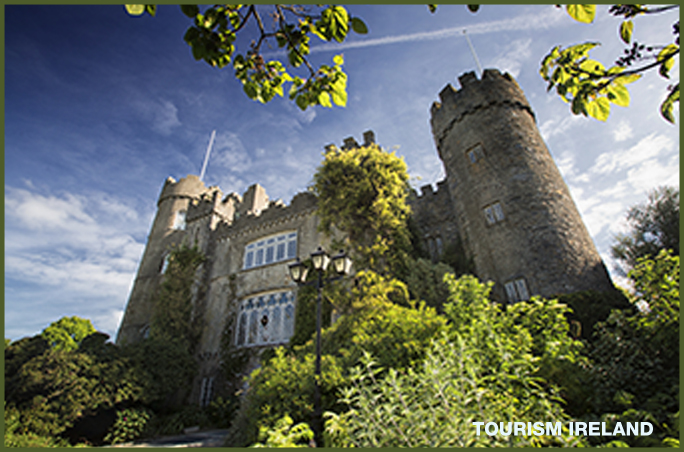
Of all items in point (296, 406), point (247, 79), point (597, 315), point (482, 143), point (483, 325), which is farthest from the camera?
point (482, 143)

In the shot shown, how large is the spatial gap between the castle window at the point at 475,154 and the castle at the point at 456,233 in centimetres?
5

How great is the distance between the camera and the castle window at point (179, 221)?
22.8 meters

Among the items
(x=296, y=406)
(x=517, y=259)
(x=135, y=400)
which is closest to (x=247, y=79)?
(x=296, y=406)

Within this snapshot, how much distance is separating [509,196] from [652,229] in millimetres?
10506

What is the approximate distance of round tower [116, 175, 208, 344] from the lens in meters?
19.4

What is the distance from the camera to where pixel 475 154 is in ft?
49.0

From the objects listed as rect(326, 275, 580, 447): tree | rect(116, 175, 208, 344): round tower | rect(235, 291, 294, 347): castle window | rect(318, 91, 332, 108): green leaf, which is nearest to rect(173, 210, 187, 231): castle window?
rect(116, 175, 208, 344): round tower

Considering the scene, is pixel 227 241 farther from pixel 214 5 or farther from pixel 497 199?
pixel 214 5

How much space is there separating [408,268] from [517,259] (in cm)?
410

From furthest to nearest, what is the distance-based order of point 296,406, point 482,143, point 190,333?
point 190,333 < point 482,143 < point 296,406

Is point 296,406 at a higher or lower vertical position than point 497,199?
lower

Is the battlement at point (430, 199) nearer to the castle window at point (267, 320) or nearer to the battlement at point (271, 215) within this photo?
the battlement at point (271, 215)

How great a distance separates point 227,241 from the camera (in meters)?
19.2

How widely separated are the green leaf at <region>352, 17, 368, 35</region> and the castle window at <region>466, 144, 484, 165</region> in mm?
13555
